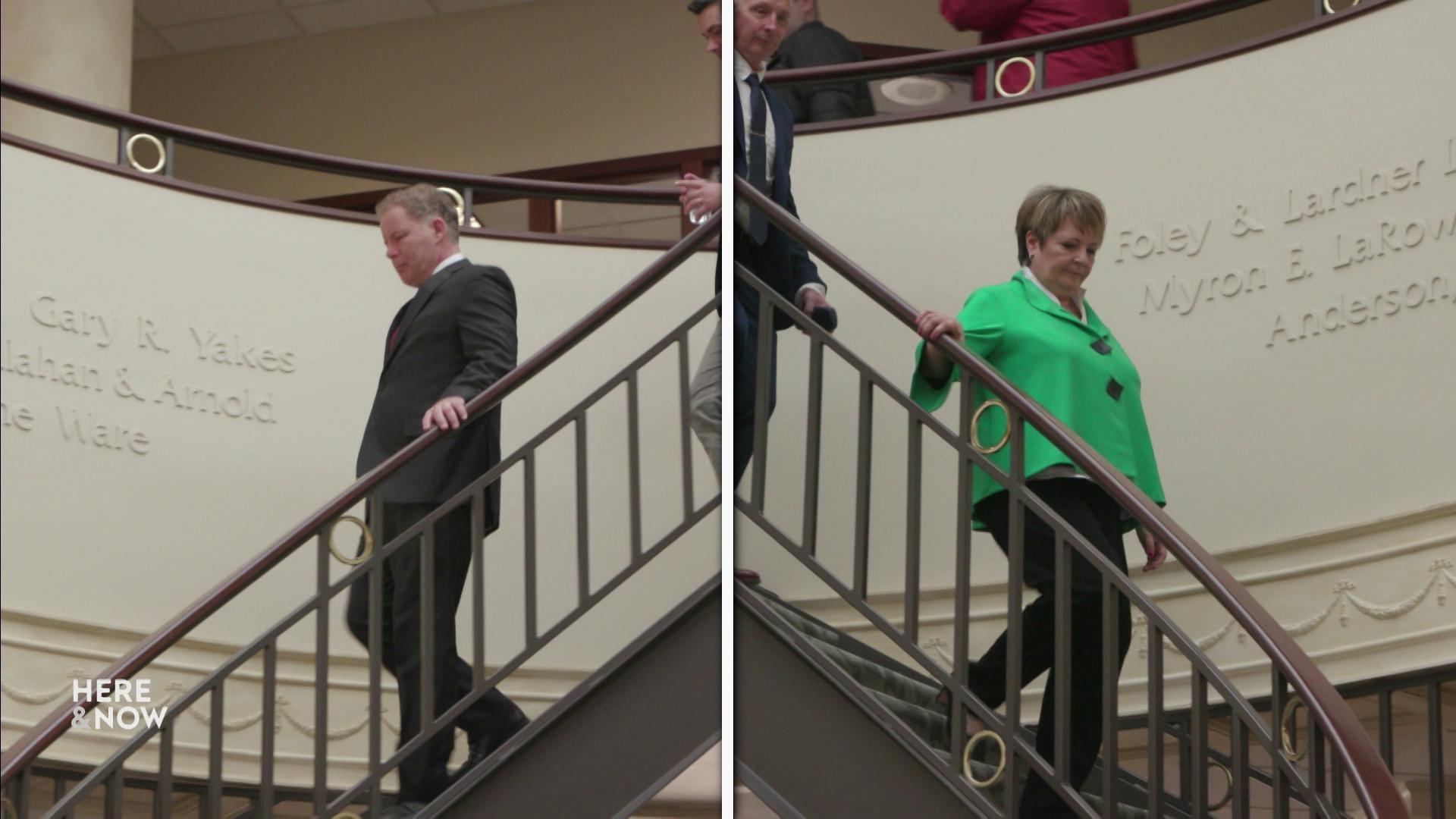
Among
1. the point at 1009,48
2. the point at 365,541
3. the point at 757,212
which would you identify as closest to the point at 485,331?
the point at 365,541

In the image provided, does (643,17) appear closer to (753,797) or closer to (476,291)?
(476,291)

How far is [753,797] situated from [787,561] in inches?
16.3

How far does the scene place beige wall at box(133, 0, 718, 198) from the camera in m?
3.02

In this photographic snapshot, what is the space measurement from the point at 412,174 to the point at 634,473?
76 cm

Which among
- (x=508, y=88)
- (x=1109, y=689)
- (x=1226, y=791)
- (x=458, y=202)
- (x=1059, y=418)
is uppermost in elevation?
(x=508, y=88)

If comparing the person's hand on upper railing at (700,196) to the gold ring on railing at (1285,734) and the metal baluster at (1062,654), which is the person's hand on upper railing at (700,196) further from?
the gold ring on railing at (1285,734)

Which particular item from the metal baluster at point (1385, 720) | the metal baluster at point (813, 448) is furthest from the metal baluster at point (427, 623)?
the metal baluster at point (1385, 720)

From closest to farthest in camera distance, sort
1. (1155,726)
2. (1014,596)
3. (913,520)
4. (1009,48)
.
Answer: (1155,726), (1014,596), (913,520), (1009,48)

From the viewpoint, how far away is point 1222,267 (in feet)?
10.8

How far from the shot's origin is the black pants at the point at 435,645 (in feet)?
8.89

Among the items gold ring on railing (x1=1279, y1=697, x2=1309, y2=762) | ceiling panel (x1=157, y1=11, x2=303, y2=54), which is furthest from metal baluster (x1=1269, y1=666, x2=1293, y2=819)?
ceiling panel (x1=157, y1=11, x2=303, y2=54)

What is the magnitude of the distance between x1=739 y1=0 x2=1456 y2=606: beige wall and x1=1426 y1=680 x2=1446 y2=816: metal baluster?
13.0 inches

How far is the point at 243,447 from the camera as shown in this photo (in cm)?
311

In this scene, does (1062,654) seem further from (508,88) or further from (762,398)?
(508,88)
